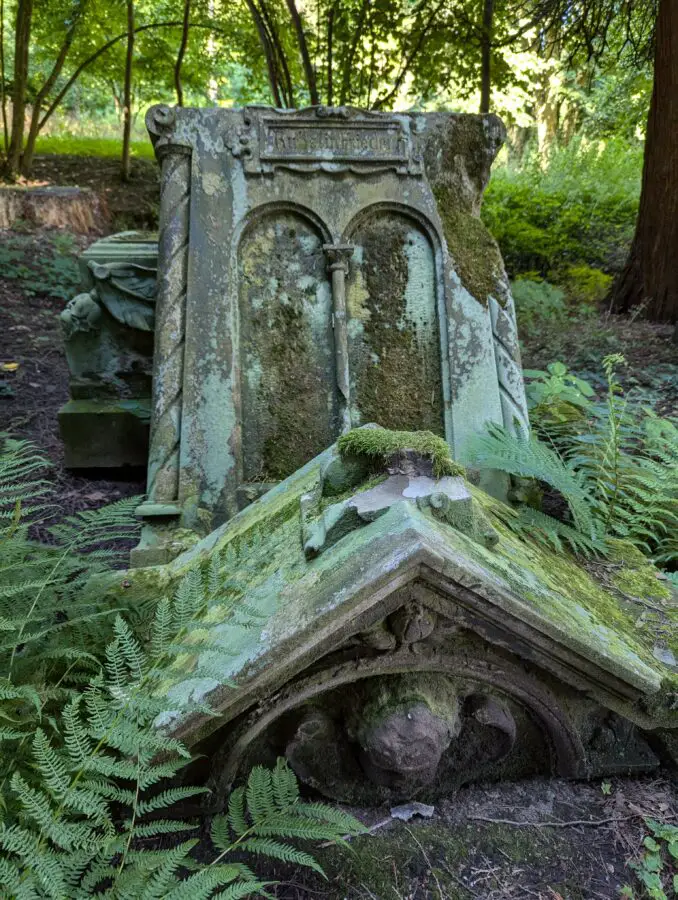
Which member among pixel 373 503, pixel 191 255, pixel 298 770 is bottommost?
pixel 298 770

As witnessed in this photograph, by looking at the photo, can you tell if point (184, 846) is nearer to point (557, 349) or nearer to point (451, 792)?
point (451, 792)

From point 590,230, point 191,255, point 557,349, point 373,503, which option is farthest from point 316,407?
point 590,230

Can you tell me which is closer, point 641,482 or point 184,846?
point 184,846

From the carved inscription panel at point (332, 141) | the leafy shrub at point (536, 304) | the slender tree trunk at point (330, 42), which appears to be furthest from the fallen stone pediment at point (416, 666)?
the slender tree trunk at point (330, 42)

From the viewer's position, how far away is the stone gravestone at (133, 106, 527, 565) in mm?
3400

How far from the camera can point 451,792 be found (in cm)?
172

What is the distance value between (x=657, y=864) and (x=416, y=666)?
750mm

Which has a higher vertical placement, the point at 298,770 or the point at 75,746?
the point at 75,746

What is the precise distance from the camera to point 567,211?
9.10 metres

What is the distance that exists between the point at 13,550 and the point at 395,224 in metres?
2.77

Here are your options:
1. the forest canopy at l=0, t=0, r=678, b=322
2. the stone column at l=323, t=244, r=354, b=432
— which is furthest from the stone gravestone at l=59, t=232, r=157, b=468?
the forest canopy at l=0, t=0, r=678, b=322

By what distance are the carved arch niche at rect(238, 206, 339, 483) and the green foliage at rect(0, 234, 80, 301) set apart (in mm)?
5228

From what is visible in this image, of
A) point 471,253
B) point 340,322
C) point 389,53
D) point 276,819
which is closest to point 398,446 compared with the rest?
point 276,819

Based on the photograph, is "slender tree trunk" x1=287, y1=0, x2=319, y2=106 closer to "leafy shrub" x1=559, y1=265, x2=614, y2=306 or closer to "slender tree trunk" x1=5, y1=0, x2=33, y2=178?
"slender tree trunk" x1=5, y1=0, x2=33, y2=178
